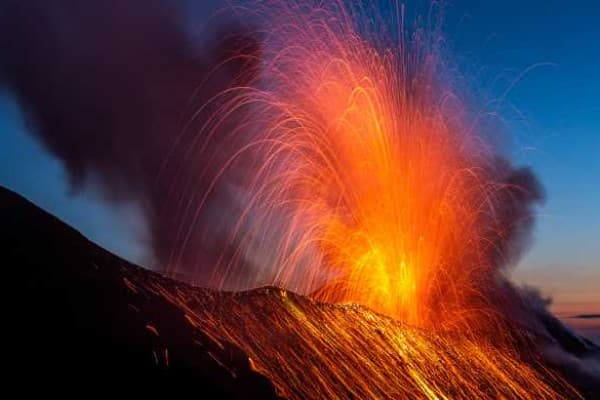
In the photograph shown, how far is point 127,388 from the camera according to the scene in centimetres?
1052

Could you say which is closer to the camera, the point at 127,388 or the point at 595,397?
the point at 127,388

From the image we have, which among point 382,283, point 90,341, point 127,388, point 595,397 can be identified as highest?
point 382,283

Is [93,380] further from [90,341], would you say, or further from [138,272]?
[138,272]

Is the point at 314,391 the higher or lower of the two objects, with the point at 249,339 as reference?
lower

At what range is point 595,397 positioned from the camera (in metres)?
31.7

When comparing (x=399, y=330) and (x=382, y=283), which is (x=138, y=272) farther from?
(x=382, y=283)

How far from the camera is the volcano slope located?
35.3 feet

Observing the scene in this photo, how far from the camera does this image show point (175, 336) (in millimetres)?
12531

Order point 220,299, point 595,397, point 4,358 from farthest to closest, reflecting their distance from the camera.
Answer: point 595,397
point 220,299
point 4,358

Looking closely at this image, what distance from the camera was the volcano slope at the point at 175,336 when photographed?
424 inches

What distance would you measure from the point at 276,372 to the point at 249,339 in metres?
1.39

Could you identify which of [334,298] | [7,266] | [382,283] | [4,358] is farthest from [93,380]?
[334,298]

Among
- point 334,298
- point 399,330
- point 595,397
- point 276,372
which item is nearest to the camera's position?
point 276,372

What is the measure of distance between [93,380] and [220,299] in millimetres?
6814
